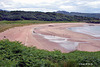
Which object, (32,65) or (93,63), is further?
(93,63)

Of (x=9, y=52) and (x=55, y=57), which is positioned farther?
(x=55, y=57)

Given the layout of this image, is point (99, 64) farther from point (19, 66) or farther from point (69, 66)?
point (19, 66)

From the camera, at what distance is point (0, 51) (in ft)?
18.9

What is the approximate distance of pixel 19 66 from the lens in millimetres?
4785

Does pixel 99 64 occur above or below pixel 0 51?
below

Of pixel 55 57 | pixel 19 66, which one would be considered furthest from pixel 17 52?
pixel 55 57

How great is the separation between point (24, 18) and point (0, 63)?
58278 millimetres

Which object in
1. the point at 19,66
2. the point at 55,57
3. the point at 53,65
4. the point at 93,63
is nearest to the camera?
the point at 19,66

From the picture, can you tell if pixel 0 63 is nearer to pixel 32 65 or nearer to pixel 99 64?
pixel 32 65

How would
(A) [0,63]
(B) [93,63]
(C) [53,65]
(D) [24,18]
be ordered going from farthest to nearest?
(D) [24,18], (B) [93,63], (C) [53,65], (A) [0,63]

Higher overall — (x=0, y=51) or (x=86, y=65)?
(x=0, y=51)

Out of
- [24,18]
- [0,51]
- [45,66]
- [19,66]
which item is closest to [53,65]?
[45,66]

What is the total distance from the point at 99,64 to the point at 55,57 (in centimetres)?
202

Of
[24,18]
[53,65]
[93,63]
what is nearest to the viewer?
[53,65]
